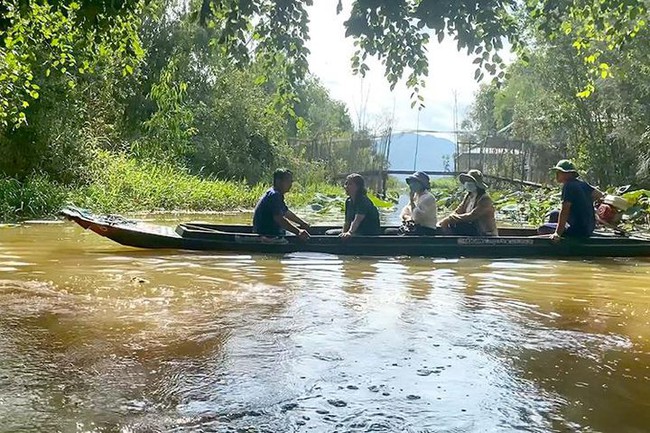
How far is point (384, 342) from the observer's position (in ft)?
14.8

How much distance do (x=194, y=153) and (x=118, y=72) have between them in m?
4.93

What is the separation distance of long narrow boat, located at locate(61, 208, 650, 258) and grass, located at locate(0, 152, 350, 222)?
4928 mm

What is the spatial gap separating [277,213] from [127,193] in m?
8.84

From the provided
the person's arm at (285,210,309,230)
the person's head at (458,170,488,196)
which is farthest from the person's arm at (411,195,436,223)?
the person's arm at (285,210,309,230)

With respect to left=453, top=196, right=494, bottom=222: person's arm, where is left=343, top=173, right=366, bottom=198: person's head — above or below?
above

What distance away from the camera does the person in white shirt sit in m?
9.36

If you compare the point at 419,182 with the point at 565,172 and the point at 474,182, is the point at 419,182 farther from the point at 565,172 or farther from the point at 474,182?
the point at 565,172

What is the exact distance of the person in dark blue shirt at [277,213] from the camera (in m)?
8.88

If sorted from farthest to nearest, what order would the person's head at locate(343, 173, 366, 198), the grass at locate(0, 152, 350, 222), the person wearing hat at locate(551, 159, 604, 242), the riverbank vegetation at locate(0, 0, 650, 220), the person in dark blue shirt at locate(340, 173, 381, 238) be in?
the grass at locate(0, 152, 350, 222) < the person wearing hat at locate(551, 159, 604, 242) < the person in dark blue shirt at locate(340, 173, 381, 238) < the person's head at locate(343, 173, 366, 198) < the riverbank vegetation at locate(0, 0, 650, 220)

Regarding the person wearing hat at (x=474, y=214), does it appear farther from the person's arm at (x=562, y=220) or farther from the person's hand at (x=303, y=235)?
the person's hand at (x=303, y=235)

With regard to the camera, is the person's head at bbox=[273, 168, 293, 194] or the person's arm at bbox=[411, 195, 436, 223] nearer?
the person's head at bbox=[273, 168, 293, 194]

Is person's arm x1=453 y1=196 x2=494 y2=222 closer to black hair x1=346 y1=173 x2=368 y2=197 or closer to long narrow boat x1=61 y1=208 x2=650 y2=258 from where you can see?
long narrow boat x1=61 y1=208 x2=650 y2=258

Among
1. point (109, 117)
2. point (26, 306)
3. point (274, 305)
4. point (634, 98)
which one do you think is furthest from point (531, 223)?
point (26, 306)

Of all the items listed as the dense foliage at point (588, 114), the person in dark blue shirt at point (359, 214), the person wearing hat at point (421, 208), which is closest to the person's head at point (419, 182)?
the person wearing hat at point (421, 208)
